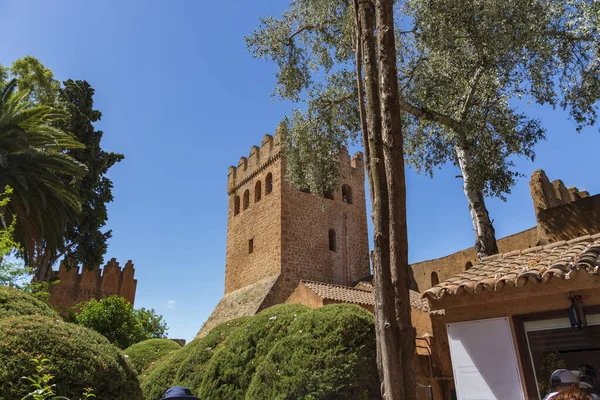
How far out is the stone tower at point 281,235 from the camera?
20.9 meters

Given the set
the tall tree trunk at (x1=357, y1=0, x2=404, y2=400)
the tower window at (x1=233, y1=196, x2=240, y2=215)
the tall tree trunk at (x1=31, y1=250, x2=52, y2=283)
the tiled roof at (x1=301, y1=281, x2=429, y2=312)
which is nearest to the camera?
the tall tree trunk at (x1=357, y1=0, x2=404, y2=400)

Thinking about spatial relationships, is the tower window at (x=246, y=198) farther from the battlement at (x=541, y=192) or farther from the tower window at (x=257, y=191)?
the battlement at (x=541, y=192)

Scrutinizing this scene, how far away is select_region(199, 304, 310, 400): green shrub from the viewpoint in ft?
24.0

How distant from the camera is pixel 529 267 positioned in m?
5.68

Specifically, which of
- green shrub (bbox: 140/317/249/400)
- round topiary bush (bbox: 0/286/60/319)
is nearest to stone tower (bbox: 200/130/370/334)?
green shrub (bbox: 140/317/249/400)

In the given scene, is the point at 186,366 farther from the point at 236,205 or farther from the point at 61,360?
the point at 236,205

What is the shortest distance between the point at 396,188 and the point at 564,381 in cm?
211

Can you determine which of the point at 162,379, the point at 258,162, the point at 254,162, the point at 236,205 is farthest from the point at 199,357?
the point at 236,205

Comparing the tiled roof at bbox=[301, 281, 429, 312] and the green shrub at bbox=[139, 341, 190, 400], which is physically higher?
the tiled roof at bbox=[301, 281, 429, 312]

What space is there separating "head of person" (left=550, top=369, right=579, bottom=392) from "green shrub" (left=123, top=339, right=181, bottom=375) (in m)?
10.2

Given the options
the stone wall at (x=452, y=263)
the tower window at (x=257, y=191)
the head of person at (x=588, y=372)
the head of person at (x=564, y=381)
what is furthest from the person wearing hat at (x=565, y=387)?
the tower window at (x=257, y=191)

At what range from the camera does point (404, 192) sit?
423 centimetres

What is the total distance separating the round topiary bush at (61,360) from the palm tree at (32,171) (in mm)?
8480

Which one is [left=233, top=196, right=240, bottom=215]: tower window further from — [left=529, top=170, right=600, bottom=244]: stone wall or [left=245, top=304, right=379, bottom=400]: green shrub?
[left=529, top=170, right=600, bottom=244]: stone wall
